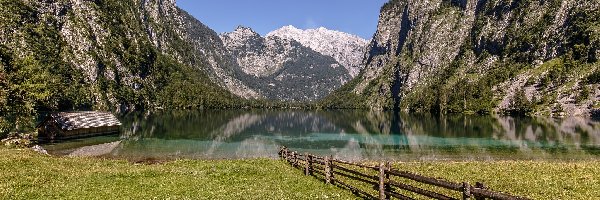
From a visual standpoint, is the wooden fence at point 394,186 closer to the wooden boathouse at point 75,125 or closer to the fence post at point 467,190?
the fence post at point 467,190

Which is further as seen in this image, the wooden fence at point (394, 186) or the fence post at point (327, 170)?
the fence post at point (327, 170)

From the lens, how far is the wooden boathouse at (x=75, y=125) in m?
95.6

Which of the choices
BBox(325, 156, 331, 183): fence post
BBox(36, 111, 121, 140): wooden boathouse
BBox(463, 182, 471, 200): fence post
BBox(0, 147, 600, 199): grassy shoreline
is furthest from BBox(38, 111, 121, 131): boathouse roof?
BBox(463, 182, 471, 200): fence post

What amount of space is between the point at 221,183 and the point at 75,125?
81.6 m

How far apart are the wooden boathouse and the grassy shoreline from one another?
58.8 metres

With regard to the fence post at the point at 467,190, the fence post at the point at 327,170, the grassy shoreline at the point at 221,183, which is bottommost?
the grassy shoreline at the point at 221,183

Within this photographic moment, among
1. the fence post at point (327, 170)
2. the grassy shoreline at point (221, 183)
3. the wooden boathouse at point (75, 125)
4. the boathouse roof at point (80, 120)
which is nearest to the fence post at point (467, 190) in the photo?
the grassy shoreline at point (221, 183)

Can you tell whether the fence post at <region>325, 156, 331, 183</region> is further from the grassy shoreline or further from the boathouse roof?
the boathouse roof

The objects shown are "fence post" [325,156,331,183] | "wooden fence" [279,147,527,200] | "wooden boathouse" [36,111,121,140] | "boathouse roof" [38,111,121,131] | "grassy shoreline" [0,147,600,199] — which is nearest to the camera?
"wooden fence" [279,147,527,200]

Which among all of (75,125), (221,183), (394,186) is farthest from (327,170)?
(75,125)

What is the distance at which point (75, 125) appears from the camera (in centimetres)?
10100

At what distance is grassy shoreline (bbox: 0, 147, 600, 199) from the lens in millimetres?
27359

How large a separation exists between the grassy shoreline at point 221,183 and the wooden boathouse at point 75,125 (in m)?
58.8

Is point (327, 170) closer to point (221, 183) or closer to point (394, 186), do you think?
point (394, 186)
